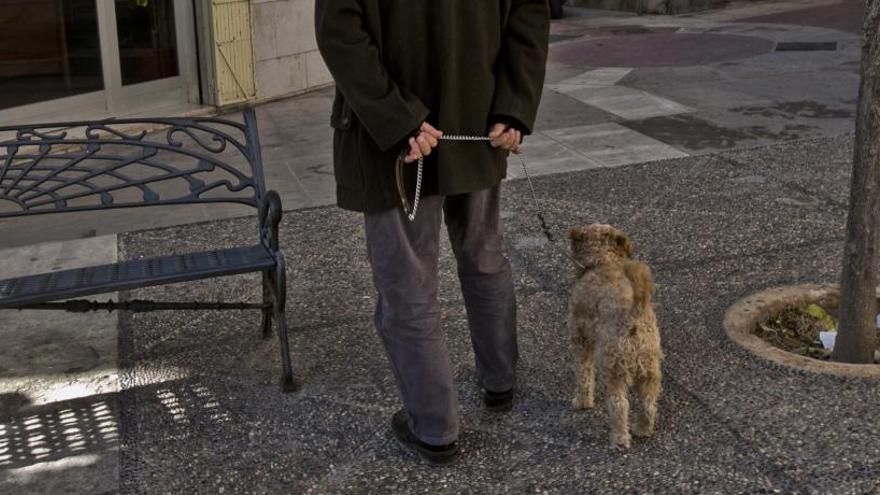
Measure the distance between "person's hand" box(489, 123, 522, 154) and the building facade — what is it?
6.01 meters

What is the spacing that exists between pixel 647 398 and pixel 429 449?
2.36ft

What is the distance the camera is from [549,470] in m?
3.59

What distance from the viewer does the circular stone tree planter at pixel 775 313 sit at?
13.6 feet

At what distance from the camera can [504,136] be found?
3498 millimetres

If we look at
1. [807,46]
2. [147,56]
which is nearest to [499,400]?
[147,56]

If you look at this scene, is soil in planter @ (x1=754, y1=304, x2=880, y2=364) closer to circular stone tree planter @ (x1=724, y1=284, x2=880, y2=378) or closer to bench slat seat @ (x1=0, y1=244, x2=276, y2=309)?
circular stone tree planter @ (x1=724, y1=284, x2=880, y2=378)

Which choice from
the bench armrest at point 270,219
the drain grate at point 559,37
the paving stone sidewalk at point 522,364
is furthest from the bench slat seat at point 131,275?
the drain grate at point 559,37

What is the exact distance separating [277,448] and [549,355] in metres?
1.18

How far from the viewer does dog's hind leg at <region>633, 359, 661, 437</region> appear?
360cm

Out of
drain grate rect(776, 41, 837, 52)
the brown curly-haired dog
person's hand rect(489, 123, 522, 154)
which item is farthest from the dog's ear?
drain grate rect(776, 41, 837, 52)

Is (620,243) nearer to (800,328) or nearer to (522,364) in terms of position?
(522,364)

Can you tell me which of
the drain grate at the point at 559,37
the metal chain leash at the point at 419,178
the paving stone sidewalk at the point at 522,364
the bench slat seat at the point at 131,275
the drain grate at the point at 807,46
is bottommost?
the drain grate at the point at 559,37

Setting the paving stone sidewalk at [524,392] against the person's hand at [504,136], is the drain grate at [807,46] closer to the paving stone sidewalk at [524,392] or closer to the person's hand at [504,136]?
the paving stone sidewalk at [524,392]

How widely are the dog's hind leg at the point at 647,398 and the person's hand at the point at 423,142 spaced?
0.99 metres
